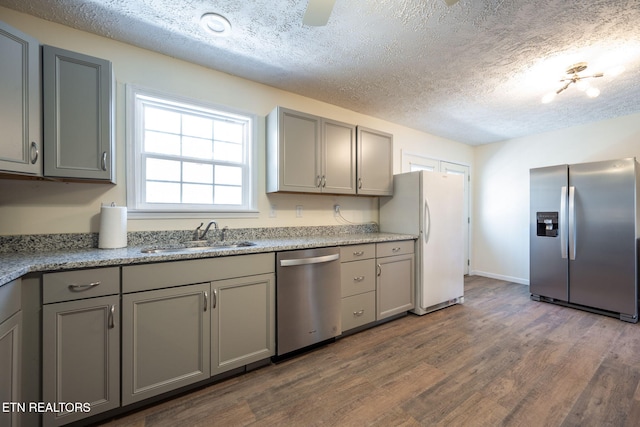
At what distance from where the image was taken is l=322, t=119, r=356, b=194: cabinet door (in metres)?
2.72

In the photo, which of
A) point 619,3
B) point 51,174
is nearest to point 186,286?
point 51,174

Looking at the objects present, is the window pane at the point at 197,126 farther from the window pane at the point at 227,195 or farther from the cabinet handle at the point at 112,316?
the cabinet handle at the point at 112,316

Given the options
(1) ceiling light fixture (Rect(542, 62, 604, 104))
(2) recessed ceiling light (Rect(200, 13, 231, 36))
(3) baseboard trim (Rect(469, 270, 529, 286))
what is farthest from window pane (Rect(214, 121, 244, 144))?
(3) baseboard trim (Rect(469, 270, 529, 286))

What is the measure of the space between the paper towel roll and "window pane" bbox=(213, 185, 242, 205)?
0.78m

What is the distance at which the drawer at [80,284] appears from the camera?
1319 millimetres

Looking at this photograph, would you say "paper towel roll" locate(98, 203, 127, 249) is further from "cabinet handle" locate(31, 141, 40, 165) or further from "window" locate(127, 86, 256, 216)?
"cabinet handle" locate(31, 141, 40, 165)

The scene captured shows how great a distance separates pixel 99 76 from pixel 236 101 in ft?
3.42

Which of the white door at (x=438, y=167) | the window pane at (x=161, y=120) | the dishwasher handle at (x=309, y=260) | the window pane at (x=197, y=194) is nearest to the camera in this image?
the dishwasher handle at (x=309, y=260)

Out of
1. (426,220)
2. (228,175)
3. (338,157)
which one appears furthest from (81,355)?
(426,220)

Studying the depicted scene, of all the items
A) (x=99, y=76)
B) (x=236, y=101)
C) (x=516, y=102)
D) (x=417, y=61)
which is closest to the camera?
(x=99, y=76)

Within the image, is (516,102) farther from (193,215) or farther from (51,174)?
(51,174)

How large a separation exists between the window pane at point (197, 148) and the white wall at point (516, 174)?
184 inches

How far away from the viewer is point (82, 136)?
5.43 feet

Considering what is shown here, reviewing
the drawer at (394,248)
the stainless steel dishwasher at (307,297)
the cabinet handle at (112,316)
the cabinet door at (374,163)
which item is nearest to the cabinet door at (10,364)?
the cabinet handle at (112,316)
